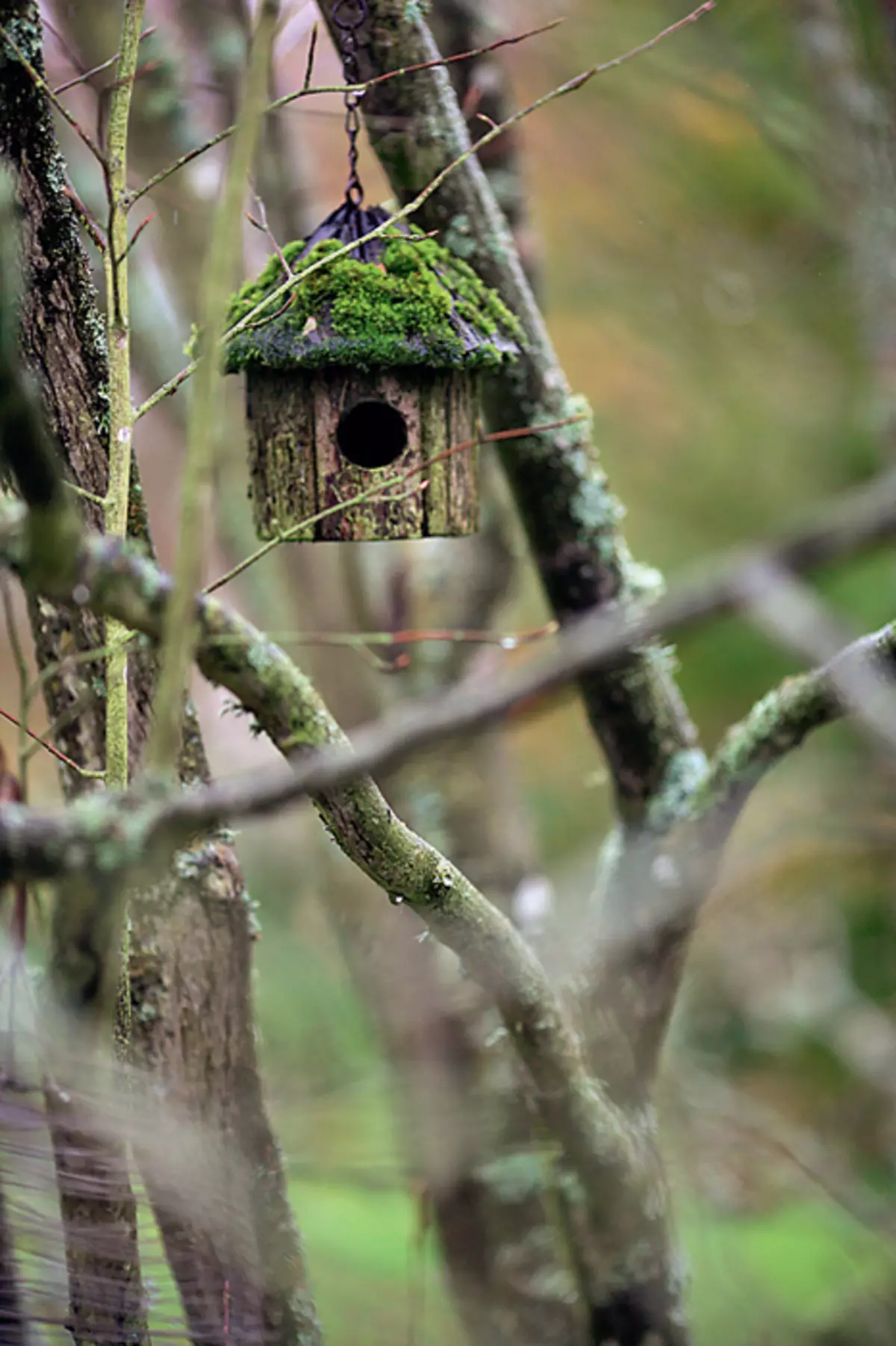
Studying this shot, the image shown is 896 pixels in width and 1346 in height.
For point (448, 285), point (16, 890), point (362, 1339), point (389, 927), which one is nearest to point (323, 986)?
point (389, 927)

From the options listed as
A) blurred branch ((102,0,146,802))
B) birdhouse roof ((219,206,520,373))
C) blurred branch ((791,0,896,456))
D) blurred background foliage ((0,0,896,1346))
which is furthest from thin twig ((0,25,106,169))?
blurred branch ((791,0,896,456))

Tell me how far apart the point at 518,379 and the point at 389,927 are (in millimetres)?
1769

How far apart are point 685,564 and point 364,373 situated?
3705 mm

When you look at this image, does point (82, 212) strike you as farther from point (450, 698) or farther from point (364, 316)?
point (450, 698)

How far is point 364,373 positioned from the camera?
146 centimetres

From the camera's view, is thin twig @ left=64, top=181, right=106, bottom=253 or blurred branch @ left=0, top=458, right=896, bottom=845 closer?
blurred branch @ left=0, top=458, right=896, bottom=845

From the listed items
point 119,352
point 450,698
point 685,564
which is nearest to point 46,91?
point 119,352

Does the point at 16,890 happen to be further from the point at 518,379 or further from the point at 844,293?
the point at 844,293

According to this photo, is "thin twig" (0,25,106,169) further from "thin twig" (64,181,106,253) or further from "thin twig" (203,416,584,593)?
"thin twig" (203,416,584,593)

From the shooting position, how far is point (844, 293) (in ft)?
13.4

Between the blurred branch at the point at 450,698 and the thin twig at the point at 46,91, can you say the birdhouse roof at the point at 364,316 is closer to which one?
the thin twig at the point at 46,91

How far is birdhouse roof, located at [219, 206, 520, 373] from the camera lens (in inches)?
54.4

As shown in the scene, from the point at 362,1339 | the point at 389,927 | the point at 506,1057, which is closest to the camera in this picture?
the point at 362,1339

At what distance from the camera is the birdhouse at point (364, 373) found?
1390mm
